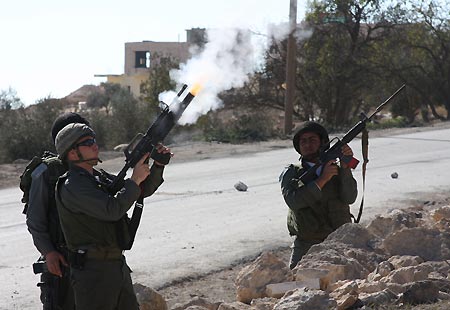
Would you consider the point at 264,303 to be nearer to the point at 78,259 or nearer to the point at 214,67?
the point at 78,259

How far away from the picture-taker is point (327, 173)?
6324 mm

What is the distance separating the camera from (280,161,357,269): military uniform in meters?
6.30

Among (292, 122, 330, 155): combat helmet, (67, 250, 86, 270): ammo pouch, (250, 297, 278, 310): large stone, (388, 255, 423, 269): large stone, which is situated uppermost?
(292, 122, 330, 155): combat helmet

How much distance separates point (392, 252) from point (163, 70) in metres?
27.8

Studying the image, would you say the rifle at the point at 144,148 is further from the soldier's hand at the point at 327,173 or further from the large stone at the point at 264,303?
the large stone at the point at 264,303

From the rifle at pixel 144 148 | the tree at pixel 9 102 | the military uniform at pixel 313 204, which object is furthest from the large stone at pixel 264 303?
the tree at pixel 9 102

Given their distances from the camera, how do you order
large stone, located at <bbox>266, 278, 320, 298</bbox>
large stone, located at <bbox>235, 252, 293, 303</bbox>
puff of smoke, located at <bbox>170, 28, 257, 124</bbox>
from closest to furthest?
large stone, located at <bbox>266, 278, 320, 298</bbox>
large stone, located at <bbox>235, 252, 293, 303</bbox>
puff of smoke, located at <bbox>170, 28, 257, 124</bbox>

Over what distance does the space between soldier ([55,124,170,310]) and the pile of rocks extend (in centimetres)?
113

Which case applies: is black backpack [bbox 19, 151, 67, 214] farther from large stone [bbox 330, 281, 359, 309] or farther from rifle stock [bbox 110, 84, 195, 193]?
large stone [bbox 330, 281, 359, 309]

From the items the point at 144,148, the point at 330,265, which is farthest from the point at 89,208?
the point at 330,265

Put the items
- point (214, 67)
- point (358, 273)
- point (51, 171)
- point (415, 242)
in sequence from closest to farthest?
point (51, 171) < point (358, 273) < point (415, 242) < point (214, 67)

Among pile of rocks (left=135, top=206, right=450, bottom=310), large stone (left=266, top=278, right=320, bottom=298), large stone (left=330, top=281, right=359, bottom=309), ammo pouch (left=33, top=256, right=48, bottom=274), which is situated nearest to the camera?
ammo pouch (left=33, top=256, right=48, bottom=274)

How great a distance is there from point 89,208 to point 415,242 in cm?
342

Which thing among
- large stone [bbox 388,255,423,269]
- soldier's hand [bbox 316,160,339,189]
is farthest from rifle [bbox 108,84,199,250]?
large stone [bbox 388,255,423,269]
